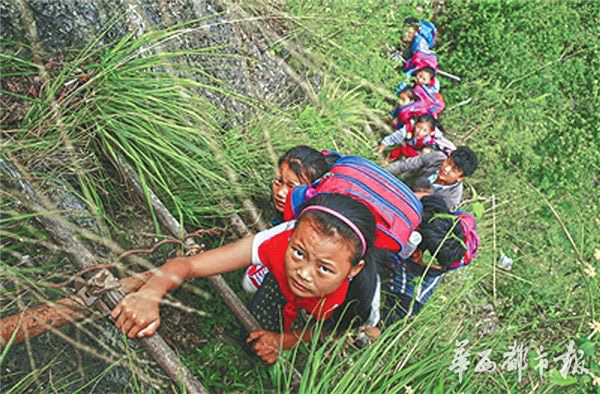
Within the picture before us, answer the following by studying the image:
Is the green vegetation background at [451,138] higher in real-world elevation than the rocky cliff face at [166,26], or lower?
lower

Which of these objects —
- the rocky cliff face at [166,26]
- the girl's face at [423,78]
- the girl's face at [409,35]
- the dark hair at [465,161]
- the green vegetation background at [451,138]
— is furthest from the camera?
the girl's face at [409,35]

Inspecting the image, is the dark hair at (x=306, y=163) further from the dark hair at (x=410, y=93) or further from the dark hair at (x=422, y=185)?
the dark hair at (x=410, y=93)

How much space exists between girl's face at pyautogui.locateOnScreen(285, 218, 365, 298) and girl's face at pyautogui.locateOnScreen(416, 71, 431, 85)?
3.64 metres

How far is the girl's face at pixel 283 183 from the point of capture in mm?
2594

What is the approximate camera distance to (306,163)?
262 centimetres

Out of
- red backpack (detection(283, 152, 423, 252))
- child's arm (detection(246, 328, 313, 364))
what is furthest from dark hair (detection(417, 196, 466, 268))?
child's arm (detection(246, 328, 313, 364))

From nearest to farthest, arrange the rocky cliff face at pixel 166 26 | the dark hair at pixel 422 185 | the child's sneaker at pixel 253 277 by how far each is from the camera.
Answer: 1. the rocky cliff face at pixel 166 26
2. the child's sneaker at pixel 253 277
3. the dark hair at pixel 422 185

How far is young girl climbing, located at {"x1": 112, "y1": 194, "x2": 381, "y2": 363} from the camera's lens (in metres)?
1.84

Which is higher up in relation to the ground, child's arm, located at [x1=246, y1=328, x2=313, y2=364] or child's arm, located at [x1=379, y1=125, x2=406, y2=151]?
child's arm, located at [x1=246, y1=328, x2=313, y2=364]

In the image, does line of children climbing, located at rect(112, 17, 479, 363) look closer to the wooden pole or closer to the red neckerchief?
the red neckerchief

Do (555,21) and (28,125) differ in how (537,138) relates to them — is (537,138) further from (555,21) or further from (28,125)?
(28,125)

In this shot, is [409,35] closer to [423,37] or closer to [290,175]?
[423,37]

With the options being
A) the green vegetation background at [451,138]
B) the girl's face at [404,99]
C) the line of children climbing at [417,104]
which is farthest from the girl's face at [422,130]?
the girl's face at [404,99]

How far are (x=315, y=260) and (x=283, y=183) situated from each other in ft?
2.76
